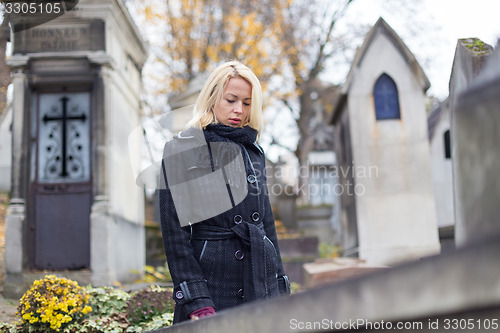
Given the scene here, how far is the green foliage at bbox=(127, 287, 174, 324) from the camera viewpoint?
538 centimetres

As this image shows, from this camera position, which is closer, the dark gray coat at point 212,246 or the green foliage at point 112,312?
the dark gray coat at point 212,246

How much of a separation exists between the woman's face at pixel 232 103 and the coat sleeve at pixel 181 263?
463mm

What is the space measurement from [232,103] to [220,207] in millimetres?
557

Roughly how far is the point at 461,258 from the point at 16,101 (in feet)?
26.8

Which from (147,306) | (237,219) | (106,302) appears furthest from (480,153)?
(106,302)

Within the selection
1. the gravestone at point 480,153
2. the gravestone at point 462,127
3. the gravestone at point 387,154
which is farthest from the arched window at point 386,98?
the gravestone at point 480,153

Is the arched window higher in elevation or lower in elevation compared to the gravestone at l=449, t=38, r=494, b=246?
higher

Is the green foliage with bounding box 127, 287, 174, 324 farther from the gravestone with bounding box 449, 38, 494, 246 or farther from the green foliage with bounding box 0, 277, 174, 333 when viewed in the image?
the gravestone with bounding box 449, 38, 494, 246

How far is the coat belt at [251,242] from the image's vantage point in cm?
264

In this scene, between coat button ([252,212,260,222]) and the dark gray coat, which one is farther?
coat button ([252,212,260,222])

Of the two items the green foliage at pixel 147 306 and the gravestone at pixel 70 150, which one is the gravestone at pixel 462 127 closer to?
the green foliage at pixel 147 306

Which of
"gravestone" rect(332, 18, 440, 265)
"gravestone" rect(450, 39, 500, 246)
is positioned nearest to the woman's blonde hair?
"gravestone" rect(450, 39, 500, 246)

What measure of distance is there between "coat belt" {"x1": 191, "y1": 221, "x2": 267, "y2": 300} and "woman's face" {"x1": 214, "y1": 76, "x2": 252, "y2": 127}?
0.55 metres

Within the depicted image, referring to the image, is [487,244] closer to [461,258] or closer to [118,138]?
[461,258]
